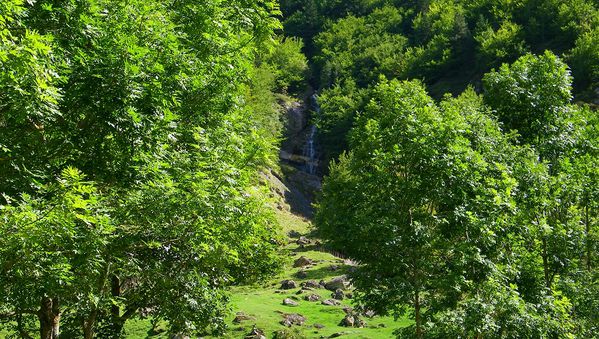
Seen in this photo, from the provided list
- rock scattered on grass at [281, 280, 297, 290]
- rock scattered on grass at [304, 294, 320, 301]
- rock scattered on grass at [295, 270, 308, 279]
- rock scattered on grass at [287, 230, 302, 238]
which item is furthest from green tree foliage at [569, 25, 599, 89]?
rock scattered on grass at [304, 294, 320, 301]

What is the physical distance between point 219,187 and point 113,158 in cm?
204

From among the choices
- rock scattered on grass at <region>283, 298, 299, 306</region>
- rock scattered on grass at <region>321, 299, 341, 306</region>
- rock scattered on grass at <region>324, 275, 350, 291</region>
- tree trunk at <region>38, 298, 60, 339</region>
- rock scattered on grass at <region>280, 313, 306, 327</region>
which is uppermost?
tree trunk at <region>38, 298, 60, 339</region>

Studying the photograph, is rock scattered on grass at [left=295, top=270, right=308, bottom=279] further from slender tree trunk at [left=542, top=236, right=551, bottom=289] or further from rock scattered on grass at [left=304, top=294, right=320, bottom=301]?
slender tree trunk at [left=542, top=236, right=551, bottom=289]

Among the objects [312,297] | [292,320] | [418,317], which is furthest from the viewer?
[312,297]

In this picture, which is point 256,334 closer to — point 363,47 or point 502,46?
point 502,46

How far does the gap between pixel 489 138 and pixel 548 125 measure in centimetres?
305

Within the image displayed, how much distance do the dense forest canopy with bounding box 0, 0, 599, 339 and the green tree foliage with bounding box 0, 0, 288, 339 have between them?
0.05m

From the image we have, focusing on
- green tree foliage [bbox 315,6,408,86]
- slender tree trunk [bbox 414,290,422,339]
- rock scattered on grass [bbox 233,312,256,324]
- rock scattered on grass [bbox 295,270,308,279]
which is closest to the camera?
slender tree trunk [bbox 414,290,422,339]

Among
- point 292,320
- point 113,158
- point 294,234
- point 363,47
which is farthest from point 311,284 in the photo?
point 363,47

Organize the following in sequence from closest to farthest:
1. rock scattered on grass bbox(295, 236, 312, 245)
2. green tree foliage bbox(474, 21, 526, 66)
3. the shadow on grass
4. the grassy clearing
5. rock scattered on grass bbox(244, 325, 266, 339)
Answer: rock scattered on grass bbox(244, 325, 266, 339) < the grassy clearing < the shadow on grass < rock scattered on grass bbox(295, 236, 312, 245) < green tree foliage bbox(474, 21, 526, 66)

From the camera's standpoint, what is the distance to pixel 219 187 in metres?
9.78

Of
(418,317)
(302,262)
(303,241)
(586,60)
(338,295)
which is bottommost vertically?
(338,295)

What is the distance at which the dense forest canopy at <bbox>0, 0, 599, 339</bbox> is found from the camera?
24.7ft

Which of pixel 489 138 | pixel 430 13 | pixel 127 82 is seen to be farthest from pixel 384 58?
pixel 127 82
